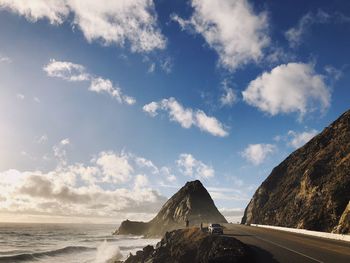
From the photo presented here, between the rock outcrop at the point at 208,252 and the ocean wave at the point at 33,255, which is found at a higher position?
the rock outcrop at the point at 208,252

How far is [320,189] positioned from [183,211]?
9734 cm

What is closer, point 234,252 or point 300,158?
point 234,252

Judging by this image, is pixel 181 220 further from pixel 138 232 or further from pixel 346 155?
pixel 346 155

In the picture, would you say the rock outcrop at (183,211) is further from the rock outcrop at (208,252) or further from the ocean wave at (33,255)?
the rock outcrop at (208,252)

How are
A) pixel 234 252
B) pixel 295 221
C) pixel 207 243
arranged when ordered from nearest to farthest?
pixel 234 252, pixel 207 243, pixel 295 221

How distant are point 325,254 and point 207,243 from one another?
9.27 metres

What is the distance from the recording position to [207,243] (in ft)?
96.8

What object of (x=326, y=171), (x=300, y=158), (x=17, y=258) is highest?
(x=300, y=158)

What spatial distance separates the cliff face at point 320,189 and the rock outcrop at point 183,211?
5753cm

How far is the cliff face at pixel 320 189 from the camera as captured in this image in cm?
4899

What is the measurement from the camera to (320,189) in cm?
5638

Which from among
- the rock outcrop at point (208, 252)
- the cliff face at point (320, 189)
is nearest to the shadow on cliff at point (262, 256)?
the rock outcrop at point (208, 252)

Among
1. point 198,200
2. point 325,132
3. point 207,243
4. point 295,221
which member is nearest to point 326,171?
point 295,221

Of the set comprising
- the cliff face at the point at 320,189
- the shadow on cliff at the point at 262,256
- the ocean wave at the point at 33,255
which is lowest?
the ocean wave at the point at 33,255
